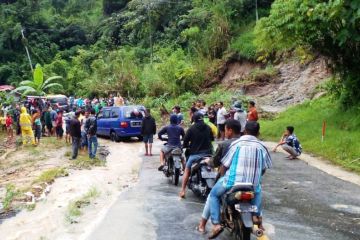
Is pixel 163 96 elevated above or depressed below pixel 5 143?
above

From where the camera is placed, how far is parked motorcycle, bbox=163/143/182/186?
1034cm

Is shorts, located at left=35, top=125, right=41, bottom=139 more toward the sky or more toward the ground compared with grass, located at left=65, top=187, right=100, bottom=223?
more toward the sky

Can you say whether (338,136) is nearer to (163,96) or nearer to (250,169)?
(250,169)

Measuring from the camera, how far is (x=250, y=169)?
5.91 m

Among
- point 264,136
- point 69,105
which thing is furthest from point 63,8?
point 264,136

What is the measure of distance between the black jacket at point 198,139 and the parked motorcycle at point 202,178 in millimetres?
213

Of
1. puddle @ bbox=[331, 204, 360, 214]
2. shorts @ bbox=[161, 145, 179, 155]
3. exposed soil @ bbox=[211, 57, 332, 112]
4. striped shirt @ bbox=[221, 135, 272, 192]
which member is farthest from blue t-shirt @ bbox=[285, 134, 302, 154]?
exposed soil @ bbox=[211, 57, 332, 112]

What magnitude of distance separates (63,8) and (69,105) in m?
48.1

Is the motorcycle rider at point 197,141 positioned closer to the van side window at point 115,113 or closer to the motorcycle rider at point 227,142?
the motorcycle rider at point 227,142

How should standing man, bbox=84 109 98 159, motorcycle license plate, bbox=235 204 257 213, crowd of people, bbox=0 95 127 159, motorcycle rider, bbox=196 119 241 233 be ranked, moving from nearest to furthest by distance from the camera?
1. motorcycle license plate, bbox=235 204 257 213
2. motorcycle rider, bbox=196 119 241 233
3. standing man, bbox=84 109 98 159
4. crowd of people, bbox=0 95 127 159

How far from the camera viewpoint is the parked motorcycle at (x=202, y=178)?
8453 mm

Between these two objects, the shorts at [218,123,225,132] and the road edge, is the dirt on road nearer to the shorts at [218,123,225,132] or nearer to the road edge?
the shorts at [218,123,225,132]

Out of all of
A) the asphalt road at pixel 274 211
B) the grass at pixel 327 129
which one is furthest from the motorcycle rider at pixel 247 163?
the grass at pixel 327 129

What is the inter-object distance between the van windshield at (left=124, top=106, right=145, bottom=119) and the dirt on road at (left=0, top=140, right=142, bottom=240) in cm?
532
